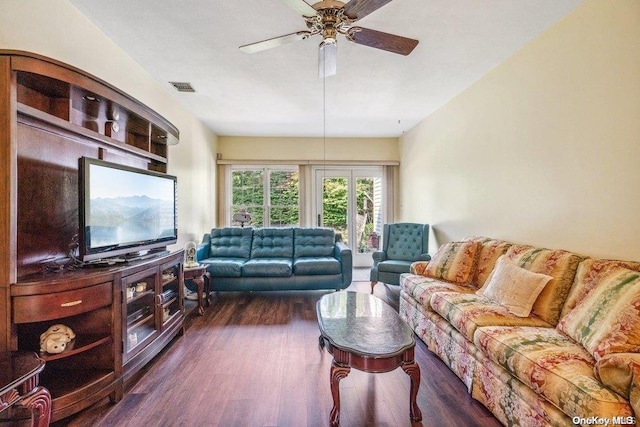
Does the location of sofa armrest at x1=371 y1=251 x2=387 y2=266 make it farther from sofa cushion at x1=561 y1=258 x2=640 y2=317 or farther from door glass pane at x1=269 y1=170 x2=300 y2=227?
sofa cushion at x1=561 y1=258 x2=640 y2=317

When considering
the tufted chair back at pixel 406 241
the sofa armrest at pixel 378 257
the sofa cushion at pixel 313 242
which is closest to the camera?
the sofa armrest at pixel 378 257

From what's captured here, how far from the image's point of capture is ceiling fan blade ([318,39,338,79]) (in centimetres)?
204

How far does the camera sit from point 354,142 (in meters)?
5.96

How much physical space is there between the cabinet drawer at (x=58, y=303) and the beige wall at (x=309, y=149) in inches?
169

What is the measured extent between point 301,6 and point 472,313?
2.23 m

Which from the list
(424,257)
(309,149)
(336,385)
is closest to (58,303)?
(336,385)

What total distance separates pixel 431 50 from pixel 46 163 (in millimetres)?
3098

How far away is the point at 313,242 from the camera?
14.9 ft

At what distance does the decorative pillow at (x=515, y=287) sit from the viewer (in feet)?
6.64

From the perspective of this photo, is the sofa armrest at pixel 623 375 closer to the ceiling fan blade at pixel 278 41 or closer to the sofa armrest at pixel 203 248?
the ceiling fan blade at pixel 278 41

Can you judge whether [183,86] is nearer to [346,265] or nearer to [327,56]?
[327,56]

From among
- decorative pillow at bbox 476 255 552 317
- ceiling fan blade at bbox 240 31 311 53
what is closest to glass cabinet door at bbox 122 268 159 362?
ceiling fan blade at bbox 240 31 311 53

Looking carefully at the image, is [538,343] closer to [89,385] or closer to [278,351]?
[278,351]

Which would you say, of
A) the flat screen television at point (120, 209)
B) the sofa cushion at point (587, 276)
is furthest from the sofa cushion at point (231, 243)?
the sofa cushion at point (587, 276)
